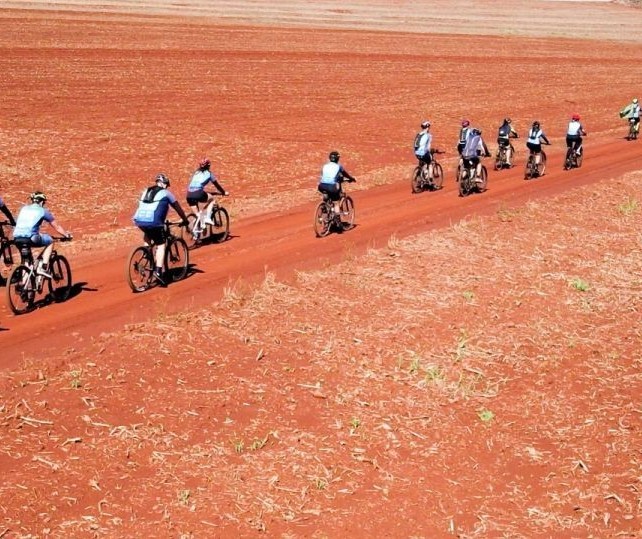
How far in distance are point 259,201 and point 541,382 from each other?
45.5 ft

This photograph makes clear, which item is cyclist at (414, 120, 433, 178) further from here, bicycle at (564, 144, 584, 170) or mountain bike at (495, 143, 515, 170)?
bicycle at (564, 144, 584, 170)

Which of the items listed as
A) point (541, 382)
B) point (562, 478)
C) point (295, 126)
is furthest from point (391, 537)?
point (295, 126)

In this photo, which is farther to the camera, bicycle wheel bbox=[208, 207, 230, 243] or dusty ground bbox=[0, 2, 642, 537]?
bicycle wheel bbox=[208, 207, 230, 243]

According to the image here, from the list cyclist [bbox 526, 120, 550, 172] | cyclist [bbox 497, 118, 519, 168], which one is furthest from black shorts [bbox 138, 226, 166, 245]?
cyclist [bbox 497, 118, 519, 168]

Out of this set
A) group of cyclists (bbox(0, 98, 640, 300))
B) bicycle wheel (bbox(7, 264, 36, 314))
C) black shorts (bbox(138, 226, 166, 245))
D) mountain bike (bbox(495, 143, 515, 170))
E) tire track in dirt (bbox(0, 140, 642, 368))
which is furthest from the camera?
mountain bike (bbox(495, 143, 515, 170))

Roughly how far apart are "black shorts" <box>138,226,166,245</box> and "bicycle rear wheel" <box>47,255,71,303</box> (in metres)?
1.53

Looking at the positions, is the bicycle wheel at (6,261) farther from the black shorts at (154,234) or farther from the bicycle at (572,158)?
the bicycle at (572,158)

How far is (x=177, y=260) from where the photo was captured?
15969 millimetres

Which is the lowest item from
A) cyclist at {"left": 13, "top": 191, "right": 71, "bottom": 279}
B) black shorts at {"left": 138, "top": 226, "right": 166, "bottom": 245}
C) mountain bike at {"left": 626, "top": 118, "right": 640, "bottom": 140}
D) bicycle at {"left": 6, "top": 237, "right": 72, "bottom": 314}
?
mountain bike at {"left": 626, "top": 118, "right": 640, "bottom": 140}

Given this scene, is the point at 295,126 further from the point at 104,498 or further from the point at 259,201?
the point at 104,498

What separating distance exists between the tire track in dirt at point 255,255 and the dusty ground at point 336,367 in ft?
0.27

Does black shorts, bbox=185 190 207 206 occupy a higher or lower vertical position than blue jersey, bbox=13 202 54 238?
lower

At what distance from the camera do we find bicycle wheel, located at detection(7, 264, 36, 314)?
45.2 feet

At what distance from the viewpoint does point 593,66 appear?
6638 cm
